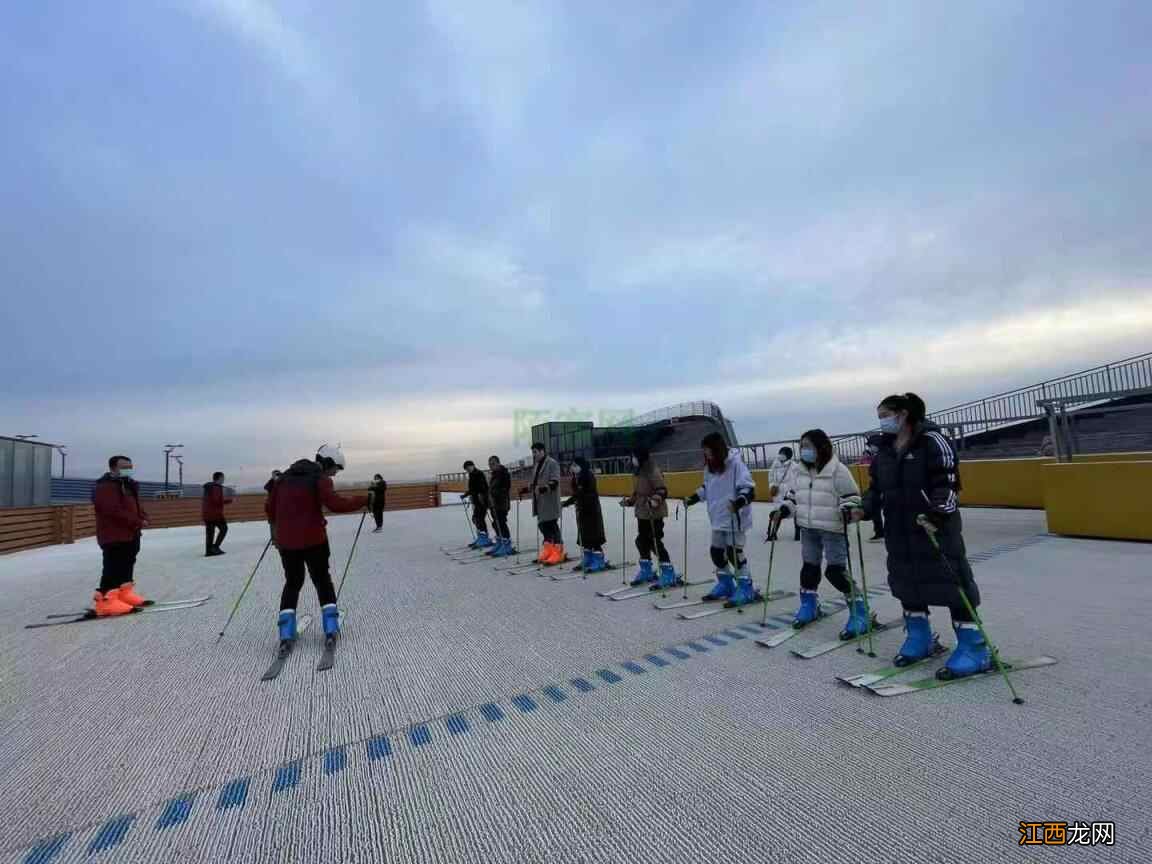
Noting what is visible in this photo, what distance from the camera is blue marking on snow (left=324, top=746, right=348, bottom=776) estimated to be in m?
2.38

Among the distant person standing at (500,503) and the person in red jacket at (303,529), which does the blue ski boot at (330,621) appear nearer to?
the person in red jacket at (303,529)

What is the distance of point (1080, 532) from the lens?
23.6 ft

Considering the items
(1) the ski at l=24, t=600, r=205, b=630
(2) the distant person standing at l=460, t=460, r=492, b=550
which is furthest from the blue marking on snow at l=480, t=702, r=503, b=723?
(2) the distant person standing at l=460, t=460, r=492, b=550

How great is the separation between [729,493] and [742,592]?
3.09 ft

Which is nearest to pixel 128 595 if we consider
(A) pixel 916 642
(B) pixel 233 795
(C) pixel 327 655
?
(C) pixel 327 655

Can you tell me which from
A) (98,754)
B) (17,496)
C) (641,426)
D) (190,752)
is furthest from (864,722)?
(641,426)

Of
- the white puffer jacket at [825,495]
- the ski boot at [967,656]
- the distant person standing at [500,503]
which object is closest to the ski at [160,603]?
the distant person standing at [500,503]

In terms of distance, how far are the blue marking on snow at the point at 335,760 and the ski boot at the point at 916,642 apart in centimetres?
326

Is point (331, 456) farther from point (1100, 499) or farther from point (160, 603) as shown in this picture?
point (1100, 499)

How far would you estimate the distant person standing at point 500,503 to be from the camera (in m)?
8.84

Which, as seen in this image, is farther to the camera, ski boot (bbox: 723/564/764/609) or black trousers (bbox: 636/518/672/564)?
black trousers (bbox: 636/518/672/564)

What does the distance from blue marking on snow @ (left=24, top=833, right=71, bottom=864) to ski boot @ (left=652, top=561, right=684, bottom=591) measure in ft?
15.3

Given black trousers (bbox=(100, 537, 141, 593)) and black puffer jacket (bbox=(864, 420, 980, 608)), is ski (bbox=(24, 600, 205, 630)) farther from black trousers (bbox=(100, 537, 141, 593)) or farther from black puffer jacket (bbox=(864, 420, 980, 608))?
black puffer jacket (bbox=(864, 420, 980, 608))

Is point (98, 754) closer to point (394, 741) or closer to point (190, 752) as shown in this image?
point (190, 752)
